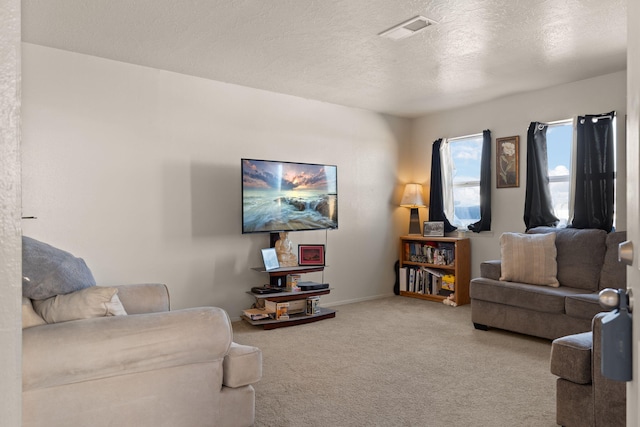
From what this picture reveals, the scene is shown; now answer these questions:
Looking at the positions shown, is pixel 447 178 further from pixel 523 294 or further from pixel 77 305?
pixel 77 305

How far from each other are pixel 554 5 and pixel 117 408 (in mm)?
3438

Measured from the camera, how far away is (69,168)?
372cm

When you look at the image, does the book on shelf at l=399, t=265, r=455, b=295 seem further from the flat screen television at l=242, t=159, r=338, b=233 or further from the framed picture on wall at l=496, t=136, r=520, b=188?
the flat screen television at l=242, t=159, r=338, b=233

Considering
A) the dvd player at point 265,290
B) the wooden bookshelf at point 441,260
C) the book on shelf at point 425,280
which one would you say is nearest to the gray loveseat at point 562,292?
the wooden bookshelf at point 441,260

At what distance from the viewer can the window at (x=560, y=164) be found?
4807 millimetres

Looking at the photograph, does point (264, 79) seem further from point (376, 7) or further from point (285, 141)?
Result: point (376, 7)

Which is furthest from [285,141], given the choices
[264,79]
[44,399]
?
[44,399]

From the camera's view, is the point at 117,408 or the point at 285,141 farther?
the point at 285,141

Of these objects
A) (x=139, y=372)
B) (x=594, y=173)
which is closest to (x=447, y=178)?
(x=594, y=173)

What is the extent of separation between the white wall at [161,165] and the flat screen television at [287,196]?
13.9 inches

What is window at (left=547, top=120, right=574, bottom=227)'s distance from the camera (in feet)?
15.8

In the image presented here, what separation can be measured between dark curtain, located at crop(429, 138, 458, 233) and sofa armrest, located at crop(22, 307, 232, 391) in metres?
4.43

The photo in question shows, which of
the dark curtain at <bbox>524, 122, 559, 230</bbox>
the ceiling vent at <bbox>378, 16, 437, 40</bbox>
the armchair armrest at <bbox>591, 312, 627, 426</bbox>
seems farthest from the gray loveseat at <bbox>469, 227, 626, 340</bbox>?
the ceiling vent at <bbox>378, 16, 437, 40</bbox>

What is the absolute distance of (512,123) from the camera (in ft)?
17.2
